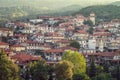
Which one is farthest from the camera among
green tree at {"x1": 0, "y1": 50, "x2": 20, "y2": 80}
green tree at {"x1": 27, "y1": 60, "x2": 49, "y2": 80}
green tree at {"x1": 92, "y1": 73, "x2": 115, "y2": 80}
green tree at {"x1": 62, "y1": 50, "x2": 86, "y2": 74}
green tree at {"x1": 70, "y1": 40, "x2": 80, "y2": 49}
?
green tree at {"x1": 70, "y1": 40, "x2": 80, "y2": 49}

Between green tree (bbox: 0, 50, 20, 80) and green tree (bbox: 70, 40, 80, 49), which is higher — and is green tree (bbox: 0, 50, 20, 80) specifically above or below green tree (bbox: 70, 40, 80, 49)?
above

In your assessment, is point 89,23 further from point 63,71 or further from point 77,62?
point 63,71

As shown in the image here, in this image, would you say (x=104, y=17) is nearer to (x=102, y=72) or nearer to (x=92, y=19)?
(x=92, y=19)

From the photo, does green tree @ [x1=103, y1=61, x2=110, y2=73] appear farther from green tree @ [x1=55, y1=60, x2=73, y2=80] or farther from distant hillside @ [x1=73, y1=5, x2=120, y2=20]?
distant hillside @ [x1=73, y1=5, x2=120, y2=20]

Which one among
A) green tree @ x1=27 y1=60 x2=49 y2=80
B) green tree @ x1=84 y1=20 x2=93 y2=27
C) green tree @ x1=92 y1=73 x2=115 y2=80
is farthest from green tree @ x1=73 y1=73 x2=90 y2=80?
green tree @ x1=84 y1=20 x2=93 y2=27

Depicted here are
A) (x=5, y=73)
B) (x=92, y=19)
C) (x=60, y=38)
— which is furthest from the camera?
(x=92, y=19)

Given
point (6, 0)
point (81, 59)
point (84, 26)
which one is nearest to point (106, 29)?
point (84, 26)

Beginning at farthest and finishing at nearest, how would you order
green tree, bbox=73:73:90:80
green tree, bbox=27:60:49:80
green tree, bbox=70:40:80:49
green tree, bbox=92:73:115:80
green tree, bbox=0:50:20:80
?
green tree, bbox=70:40:80:49, green tree, bbox=92:73:115:80, green tree, bbox=73:73:90:80, green tree, bbox=27:60:49:80, green tree, bbox=0:50:20:80

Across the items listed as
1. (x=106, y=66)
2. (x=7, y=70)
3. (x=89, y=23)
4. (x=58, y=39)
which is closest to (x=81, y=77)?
(x=7, y=70)
